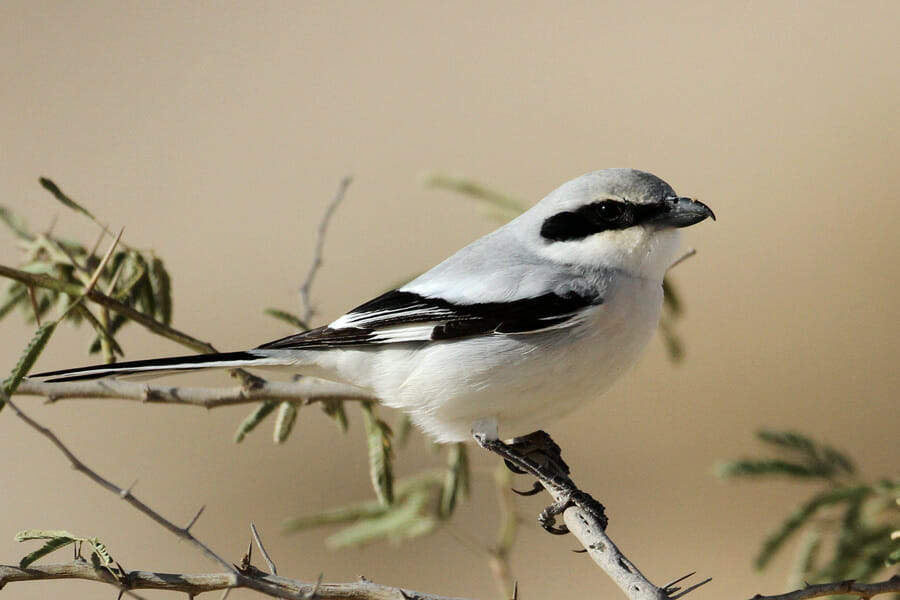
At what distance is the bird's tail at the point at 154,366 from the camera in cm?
253

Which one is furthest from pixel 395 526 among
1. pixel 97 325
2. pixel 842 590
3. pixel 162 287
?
pixel 842 590

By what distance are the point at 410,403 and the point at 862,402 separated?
5.39 metres

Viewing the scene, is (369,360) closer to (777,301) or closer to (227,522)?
(227,522)

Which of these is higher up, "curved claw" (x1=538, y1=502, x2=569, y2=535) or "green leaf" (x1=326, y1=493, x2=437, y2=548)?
"green leaf" (x1=326, y1=493, x2=437, y2=548)

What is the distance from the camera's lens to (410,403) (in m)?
2.95

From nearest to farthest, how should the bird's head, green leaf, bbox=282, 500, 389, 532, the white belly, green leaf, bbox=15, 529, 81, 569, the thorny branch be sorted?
the thorny branch → green leaf, bbox=15, 529, 81, 569 → the white belly → the bird's head → green leaf, bbox=282, 500, 389, 532

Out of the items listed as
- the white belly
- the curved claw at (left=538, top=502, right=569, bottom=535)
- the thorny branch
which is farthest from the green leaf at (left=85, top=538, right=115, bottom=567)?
the curved claw at (left=538, top=502, right=569, bottom=535)

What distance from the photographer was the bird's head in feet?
9.42

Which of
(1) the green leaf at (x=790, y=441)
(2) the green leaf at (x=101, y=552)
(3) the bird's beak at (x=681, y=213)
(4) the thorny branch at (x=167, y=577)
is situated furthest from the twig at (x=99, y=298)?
(1) the green leaf at (x=790, y=441)

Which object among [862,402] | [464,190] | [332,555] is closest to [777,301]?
[862,402]

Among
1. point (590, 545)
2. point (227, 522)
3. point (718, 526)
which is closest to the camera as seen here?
point (590, 545)

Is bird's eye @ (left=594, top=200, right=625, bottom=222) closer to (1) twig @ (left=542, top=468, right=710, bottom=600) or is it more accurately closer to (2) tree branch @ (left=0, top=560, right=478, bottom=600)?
(1) twig @ (left=542, top=468, right=710, bottom=600)

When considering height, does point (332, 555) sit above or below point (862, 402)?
below

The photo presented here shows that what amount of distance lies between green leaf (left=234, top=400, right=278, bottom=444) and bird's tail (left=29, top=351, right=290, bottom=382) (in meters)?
0.25
